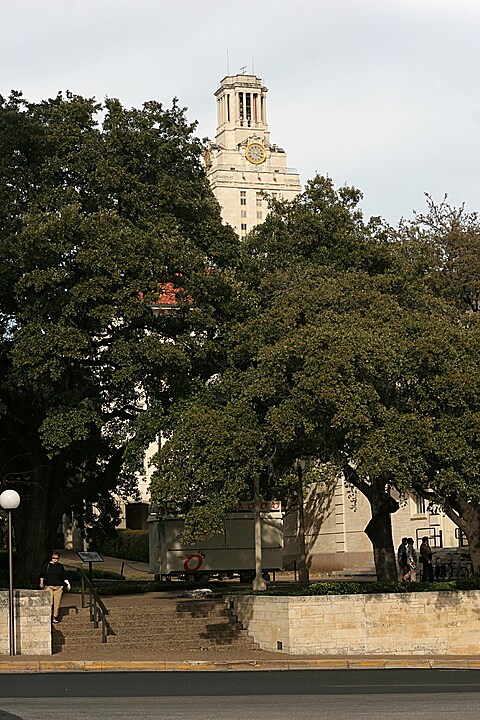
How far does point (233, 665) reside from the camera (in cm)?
2233

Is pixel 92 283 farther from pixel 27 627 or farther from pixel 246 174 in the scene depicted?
pixel 246 174

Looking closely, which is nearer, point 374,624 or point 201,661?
point 201,661

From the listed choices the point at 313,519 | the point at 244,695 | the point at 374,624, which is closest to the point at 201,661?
the point at 374,624

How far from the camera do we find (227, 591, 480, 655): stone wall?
24188 mm

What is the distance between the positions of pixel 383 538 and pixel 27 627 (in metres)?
9.22

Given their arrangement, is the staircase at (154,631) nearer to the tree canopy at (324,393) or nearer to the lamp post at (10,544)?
the lamp post at (10,544)

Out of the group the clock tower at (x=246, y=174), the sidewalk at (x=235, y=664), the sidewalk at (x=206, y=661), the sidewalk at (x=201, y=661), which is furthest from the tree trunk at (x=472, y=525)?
the clock tower at (x=246, y=174)

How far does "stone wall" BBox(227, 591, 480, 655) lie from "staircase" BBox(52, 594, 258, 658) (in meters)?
1.13

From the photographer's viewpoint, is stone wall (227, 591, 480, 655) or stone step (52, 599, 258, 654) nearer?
stone wall (227, 591, 480, 655)

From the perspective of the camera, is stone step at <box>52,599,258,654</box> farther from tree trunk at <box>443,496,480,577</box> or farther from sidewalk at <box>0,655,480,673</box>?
tree trunk at <box>443,496,480,577</box>

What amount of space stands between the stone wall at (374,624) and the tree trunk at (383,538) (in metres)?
2.87

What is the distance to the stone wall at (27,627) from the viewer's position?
23.2m

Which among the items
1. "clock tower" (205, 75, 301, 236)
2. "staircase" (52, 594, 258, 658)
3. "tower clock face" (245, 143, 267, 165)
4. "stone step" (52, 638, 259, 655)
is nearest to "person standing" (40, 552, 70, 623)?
Result: "staircase" (52, 594, 258, 658)

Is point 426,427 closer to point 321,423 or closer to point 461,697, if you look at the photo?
point 321,423
